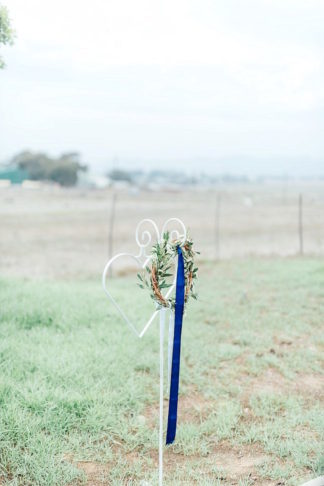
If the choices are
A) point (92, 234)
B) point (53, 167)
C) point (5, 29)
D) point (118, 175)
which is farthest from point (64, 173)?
point (5, 29)

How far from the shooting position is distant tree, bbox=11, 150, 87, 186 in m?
50.2

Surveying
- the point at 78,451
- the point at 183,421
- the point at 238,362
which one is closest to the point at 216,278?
the point at 238,362

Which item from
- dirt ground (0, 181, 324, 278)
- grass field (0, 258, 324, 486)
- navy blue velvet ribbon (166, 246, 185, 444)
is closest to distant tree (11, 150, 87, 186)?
dirt ground (0, 181, 324, 278)

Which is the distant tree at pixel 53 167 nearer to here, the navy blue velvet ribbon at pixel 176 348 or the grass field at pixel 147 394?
the grass field at pixel 147 394

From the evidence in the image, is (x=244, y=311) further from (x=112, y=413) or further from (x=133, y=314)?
(x=112, y=413)

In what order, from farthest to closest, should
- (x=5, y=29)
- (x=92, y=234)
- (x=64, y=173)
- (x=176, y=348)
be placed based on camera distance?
(x=64, y=173) → (x=92, y=234) → (x=5, y=29) → (x=176, y=348)

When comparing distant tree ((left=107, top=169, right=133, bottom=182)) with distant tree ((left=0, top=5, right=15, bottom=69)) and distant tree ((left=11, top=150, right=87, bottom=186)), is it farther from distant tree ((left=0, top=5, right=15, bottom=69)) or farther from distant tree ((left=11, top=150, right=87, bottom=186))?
distant tree ((left=0, top=5, right=15, bottom=69))

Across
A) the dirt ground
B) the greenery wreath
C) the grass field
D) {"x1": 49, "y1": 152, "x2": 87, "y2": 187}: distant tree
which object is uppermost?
{"x1": 49, "y1": 152, "x2": 87, "y2": 187}: distant tree

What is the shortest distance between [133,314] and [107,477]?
9.78ft

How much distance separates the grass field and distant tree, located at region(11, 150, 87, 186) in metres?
44.6

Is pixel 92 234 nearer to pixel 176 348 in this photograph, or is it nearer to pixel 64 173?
pixel 176 348

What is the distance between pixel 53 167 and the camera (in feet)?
165

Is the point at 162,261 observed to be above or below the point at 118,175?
below

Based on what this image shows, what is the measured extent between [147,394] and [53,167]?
47997 millimetres
